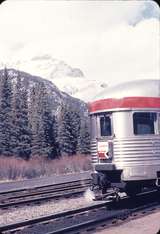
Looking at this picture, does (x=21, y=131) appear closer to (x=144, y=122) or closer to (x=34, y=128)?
(x=34, y=128)

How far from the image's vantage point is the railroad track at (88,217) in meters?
8.98

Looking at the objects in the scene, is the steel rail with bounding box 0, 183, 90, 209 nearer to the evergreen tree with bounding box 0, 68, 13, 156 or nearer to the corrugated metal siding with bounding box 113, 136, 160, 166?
the corrugated metal siding with bounding box 113, 136, 160, 166

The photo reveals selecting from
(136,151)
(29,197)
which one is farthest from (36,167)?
(136,151)

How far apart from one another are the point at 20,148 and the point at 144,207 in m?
32.6

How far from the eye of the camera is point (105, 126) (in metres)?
11.8

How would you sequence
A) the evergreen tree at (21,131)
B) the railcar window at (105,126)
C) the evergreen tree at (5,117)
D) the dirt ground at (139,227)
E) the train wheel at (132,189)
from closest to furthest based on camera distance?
the dirt ground at (139,227) < the railcar window at (105,126) < the train wheel at (132,189) < the evergreen tree at (5,117) < the evergreen tree at (21,131)

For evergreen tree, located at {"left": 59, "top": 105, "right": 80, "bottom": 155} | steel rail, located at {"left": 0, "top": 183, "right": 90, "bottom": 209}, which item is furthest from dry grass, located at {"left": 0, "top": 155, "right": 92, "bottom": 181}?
steel rail, located at {"left": 0, "top": 183, "right": 90, "bottom": 209}

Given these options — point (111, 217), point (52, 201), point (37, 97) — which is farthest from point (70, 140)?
point (111, 217)


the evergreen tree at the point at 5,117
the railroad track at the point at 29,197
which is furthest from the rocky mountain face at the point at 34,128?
the railroad track at the point at 29,197

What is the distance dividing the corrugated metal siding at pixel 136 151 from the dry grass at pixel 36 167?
53.6ft

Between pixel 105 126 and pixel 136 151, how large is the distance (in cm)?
117

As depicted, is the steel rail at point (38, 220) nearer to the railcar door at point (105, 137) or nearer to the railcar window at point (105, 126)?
the railcar door at point (105, 137)

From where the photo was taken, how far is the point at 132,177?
435 inches

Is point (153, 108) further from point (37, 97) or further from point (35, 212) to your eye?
point (37, 97)
